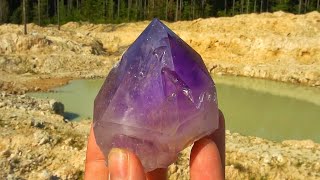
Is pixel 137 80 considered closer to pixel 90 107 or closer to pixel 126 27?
pixel 90 107

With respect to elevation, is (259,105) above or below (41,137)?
below

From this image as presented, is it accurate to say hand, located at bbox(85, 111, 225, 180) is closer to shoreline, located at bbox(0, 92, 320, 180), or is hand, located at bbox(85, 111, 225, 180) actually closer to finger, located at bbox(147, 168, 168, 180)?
finger, located at bbox(147, 168, 168, 180)

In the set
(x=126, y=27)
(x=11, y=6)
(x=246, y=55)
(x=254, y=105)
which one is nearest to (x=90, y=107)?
A: (x=254, y=105)

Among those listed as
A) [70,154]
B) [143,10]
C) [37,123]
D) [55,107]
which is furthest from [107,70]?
[143,10]

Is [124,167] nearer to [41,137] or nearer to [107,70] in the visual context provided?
[41,137]

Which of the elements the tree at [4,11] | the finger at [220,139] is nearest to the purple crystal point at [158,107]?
the finger at [220,139]
